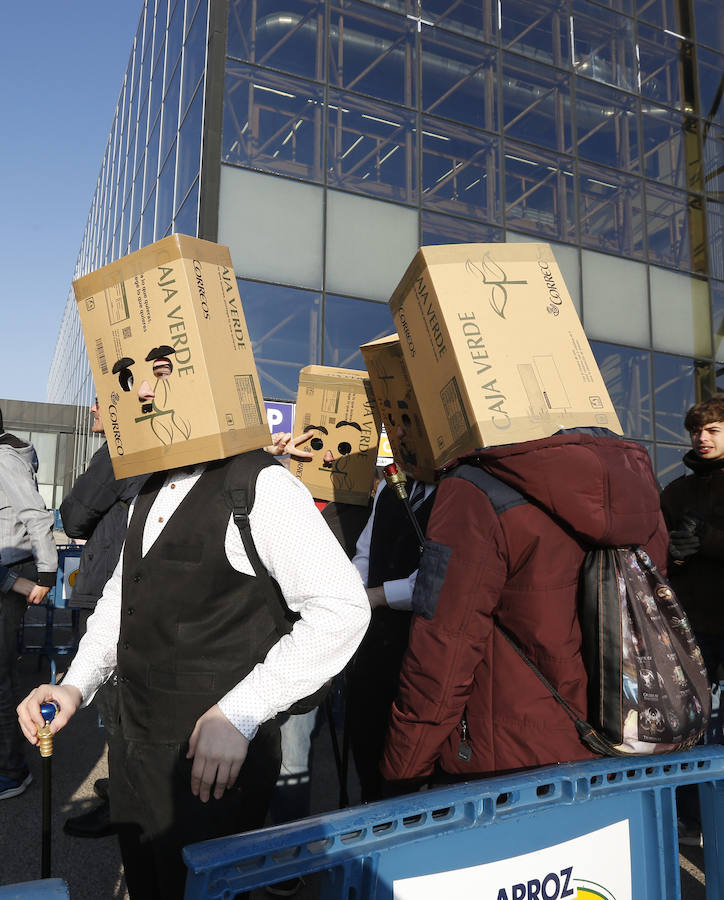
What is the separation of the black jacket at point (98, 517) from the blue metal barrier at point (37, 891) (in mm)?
2932

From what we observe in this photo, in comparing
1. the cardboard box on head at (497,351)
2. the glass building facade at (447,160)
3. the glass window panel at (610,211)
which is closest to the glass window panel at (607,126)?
the glass building facade at (447,160)

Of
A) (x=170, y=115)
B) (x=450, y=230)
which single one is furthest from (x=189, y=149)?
(x=450, y=230)

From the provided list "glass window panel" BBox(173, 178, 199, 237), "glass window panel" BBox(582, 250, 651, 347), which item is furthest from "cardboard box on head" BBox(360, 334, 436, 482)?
"glass window panel" BBox(582, 250, 651, 347)

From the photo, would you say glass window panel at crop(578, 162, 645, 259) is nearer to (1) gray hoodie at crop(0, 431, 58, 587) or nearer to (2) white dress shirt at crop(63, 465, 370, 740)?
(1) gray hoodie at crop(0, 431, 58, 587)

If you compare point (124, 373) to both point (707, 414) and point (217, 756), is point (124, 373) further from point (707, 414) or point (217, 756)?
point (707, 414)

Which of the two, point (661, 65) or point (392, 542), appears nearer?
point (392, 542)

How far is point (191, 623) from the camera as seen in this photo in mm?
1590

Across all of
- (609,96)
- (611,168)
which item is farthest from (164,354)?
(609,96)

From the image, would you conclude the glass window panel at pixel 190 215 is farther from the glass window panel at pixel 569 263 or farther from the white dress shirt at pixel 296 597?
the white dress shirt at pixel 296 597

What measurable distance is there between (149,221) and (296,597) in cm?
1487

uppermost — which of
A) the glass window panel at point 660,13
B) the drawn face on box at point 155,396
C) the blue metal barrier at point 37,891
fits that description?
the glass window panel at point 660,13

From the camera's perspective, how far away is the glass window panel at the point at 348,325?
1098cm

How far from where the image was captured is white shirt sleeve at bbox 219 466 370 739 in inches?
56.1

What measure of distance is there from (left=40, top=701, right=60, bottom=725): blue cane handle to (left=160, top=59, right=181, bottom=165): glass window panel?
1330 cm
